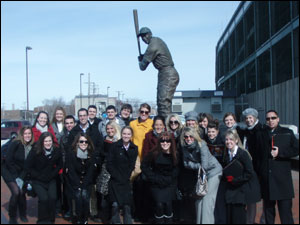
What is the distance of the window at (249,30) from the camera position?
32156 mm

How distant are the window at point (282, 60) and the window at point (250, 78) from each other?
6825mm

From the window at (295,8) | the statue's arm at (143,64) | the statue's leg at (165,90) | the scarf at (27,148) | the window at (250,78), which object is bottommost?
the scarf at (27,148)

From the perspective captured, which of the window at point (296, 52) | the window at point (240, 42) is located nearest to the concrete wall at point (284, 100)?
the window at point (296, 52)

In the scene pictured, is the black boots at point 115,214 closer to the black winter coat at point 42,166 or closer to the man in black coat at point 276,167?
the black winter coat at point 42,166

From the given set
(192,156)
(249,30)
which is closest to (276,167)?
(192,156)

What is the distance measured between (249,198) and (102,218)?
264cm

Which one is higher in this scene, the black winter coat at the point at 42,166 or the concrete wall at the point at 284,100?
the concrete wall at the point at 284,100

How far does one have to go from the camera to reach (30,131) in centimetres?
591

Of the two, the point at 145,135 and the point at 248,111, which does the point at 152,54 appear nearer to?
the point at 145,135

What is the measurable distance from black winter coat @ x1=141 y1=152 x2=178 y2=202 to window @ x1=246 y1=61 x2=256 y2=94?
29.0 metres

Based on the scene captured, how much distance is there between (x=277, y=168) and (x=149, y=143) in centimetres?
202

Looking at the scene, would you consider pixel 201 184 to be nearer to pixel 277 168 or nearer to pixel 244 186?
pixel 244 186

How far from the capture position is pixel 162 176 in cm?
546

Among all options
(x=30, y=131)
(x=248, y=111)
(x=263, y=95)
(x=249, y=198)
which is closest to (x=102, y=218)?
(x=30, y=131)
